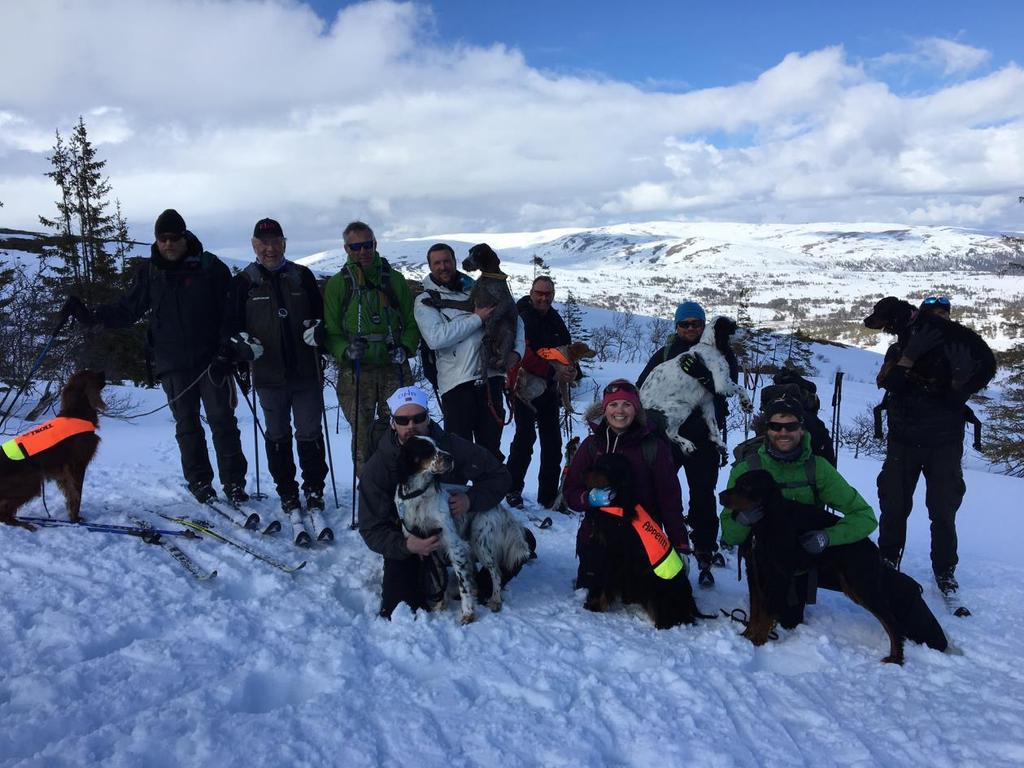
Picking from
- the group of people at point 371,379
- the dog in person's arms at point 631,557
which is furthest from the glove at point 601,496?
the group of people at point 371,379

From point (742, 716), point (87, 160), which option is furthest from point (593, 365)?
point (742, 716)

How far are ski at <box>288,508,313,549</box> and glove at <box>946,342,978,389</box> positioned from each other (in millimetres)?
4565

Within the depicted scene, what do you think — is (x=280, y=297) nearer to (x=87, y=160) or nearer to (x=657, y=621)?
(x=657, y=621)

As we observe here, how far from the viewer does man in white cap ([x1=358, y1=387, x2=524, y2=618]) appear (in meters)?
3.46

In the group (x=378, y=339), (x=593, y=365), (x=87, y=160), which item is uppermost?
(x=87, y=160)

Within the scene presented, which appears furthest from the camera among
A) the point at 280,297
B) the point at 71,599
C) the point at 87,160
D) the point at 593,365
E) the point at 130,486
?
the point at 593,365

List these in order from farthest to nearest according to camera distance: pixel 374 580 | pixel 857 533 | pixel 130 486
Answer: pixel 130 486, pixel 374 580, pixel 857 533

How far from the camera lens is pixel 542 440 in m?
5.45

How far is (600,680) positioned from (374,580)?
169 centimetres

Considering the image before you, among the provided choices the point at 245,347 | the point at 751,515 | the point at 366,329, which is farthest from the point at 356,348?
the point at 751,515

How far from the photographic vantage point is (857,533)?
329 centimetres

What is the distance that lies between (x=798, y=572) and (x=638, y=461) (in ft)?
3.48

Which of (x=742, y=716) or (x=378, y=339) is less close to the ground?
(x=378, y=339)

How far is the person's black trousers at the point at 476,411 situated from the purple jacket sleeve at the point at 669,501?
1554 mm
